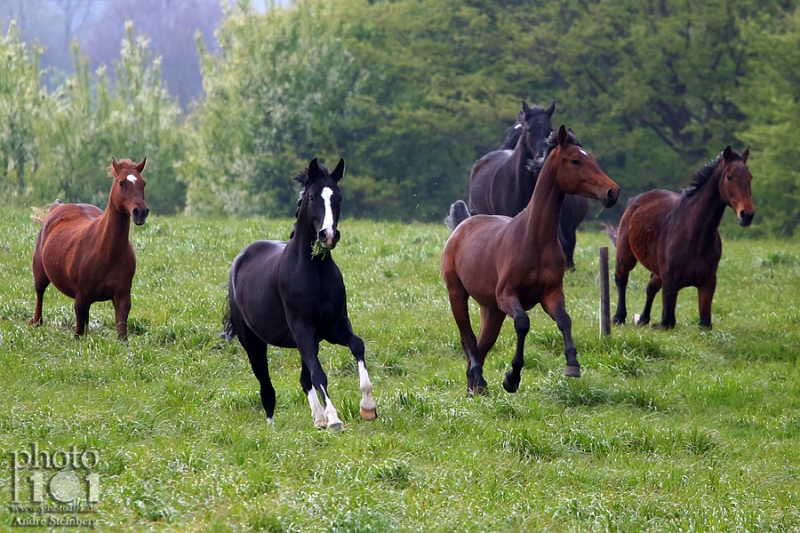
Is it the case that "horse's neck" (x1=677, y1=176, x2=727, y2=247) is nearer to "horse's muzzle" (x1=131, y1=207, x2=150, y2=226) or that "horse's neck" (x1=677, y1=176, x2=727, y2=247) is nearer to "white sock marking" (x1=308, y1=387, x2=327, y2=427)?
"white sock marking" (x1=308, y1=387, x2=327, y2=427)

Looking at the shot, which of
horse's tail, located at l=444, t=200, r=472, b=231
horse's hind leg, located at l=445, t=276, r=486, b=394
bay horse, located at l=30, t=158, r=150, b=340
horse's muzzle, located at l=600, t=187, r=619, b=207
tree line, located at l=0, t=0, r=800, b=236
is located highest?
tree line, located at l=0, t=0, r=800, b=236

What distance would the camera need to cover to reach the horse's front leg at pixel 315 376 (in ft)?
25.5

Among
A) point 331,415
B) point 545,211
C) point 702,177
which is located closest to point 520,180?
point 702,177

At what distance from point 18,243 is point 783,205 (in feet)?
83.6

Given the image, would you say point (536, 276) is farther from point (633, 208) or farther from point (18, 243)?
point (18, 243)

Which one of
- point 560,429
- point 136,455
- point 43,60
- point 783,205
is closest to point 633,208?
point 560,429

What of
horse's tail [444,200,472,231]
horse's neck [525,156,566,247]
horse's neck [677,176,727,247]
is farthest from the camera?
horse's tail [444,200,472,231]

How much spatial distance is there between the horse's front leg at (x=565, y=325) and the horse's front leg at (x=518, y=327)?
0.27 meters

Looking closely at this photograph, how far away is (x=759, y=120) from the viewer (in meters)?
33.5

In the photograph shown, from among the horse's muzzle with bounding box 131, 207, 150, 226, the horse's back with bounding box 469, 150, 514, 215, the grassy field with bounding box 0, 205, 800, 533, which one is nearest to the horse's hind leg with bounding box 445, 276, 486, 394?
the grassy field with bounding box 0, 205, 800, 533

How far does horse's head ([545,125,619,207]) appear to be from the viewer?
30.3 feet

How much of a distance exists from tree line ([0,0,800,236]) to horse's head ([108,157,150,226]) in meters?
25.0

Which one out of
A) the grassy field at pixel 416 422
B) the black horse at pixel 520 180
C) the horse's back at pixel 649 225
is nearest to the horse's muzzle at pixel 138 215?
the grassy field at pixel 416 422

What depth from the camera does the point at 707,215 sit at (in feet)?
41.1
